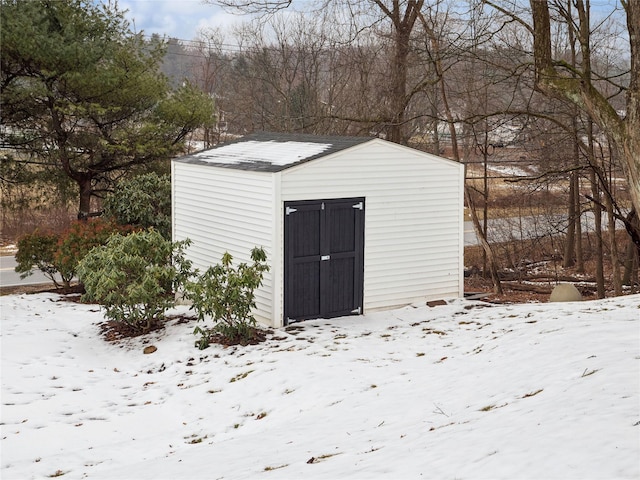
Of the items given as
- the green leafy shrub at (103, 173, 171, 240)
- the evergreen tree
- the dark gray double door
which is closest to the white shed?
the dark gray double door

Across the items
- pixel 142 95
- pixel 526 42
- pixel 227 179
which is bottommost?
pixel 227 179

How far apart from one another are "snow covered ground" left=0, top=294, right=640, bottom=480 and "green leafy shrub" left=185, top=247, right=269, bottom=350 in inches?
15.5

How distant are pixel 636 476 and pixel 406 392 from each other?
3.67 metres

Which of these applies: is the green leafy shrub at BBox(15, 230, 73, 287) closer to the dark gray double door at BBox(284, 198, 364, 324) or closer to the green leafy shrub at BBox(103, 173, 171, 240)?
the green leafy shrub at BBox(103, 173, 171, 240)

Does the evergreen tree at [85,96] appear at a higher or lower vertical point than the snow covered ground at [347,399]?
higher


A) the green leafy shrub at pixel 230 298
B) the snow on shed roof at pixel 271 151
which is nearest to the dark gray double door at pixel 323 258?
the green leafy shrub at pixel 230 298

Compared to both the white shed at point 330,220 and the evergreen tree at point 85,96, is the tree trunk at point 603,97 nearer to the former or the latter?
the white shed at point 330,220

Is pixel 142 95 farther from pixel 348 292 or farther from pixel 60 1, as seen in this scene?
pixel 348 292

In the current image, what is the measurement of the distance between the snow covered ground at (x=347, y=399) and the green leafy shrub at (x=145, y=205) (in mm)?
4642

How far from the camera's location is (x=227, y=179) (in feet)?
40.6

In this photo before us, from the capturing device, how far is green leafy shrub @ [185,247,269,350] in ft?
36.0

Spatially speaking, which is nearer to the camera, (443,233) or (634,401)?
(634,401)

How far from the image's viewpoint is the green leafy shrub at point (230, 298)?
36.0ft

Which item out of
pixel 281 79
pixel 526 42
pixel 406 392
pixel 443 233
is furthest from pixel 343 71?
pixel 406 392
